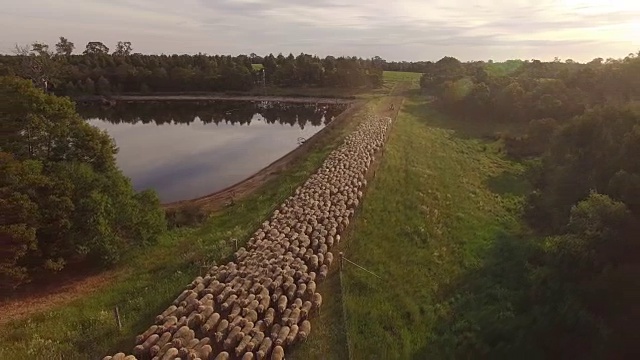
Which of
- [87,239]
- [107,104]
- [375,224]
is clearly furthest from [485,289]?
[107,104]

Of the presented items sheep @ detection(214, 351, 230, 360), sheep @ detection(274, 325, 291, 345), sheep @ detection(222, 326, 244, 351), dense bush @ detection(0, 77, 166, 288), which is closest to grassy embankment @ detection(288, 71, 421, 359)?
sheep @ detection(274, 325, 291, 345)

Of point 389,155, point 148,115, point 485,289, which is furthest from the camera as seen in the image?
point 148,115

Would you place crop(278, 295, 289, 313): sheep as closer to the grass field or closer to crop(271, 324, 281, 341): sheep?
crop(271, 324, 281, 341): sheep

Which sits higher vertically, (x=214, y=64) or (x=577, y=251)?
(x=214, y=64)

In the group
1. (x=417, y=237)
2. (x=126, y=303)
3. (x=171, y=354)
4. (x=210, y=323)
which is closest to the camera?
(x=171, y=354)

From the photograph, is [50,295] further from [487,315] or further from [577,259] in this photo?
[577,259]

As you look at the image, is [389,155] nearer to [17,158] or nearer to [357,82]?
[17,158]

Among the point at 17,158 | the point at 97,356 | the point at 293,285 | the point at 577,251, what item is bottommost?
the point at 97,356

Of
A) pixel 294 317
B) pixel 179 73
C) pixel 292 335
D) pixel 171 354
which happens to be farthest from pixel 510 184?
pixel 179 73
